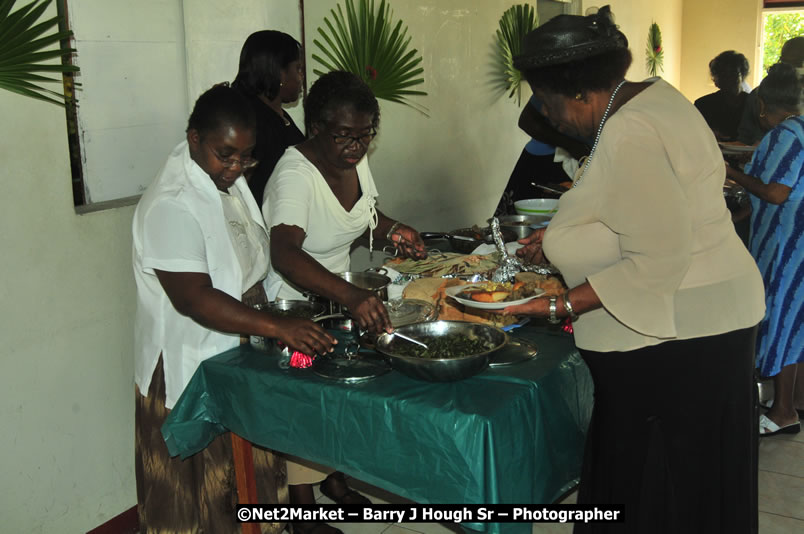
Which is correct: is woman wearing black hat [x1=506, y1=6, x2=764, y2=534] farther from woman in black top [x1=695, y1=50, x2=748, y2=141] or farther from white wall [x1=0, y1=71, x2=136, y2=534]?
woman in black top [x1=695, y1=50, x2=748, y2=141]

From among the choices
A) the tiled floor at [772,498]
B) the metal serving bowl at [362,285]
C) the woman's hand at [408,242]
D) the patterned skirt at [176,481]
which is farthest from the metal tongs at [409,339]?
the tiled floor at [772,498]

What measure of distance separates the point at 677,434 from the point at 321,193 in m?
1.30

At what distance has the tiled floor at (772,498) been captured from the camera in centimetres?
281

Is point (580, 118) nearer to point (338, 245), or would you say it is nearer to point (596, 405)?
point (596, 405)

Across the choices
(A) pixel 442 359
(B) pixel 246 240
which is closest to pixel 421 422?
(A) pixel 442 359

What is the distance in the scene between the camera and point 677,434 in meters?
1.80

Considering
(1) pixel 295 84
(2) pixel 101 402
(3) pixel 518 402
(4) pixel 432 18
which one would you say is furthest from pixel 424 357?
(4) pixel 432 18

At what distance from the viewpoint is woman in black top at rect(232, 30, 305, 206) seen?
296 centimetres

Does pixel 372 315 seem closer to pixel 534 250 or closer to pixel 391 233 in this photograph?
pixel 534 250

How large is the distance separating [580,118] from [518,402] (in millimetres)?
682

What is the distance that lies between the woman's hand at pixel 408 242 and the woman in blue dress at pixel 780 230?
5.41ft

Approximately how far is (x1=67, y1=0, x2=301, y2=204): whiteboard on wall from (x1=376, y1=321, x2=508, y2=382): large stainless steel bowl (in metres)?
1.34

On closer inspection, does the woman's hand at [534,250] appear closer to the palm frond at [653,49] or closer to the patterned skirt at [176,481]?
the patterned skirt at [176,481]

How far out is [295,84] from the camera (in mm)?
3068
